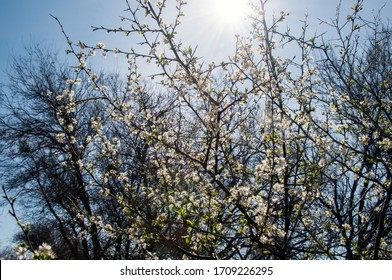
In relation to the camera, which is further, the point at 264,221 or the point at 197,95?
the point at 197,95

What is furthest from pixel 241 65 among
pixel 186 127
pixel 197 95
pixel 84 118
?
pixel 84 118

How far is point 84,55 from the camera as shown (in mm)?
4520

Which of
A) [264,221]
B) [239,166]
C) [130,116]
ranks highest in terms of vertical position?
[130,116]

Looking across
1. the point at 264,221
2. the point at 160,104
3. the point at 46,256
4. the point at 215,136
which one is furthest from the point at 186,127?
the point at 46,256

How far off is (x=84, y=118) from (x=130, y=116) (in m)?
8.96

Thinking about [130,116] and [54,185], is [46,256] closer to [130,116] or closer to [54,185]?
[130,116]

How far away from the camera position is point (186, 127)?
30.4ft

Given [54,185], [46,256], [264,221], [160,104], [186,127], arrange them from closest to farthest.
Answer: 1. [46,256]
2. [264,221]
3. [186,127]
4. [54,185]
5. [160,104]

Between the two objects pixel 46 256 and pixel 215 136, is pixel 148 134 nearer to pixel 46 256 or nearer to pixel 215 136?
pixel 215 136

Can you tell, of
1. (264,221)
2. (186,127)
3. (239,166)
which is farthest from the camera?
(186,127)

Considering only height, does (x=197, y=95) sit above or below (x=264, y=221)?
above

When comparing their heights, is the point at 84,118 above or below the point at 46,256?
above

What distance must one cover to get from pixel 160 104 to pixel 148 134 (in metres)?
8.42

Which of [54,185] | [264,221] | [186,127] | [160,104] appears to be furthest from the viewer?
[160,104]
